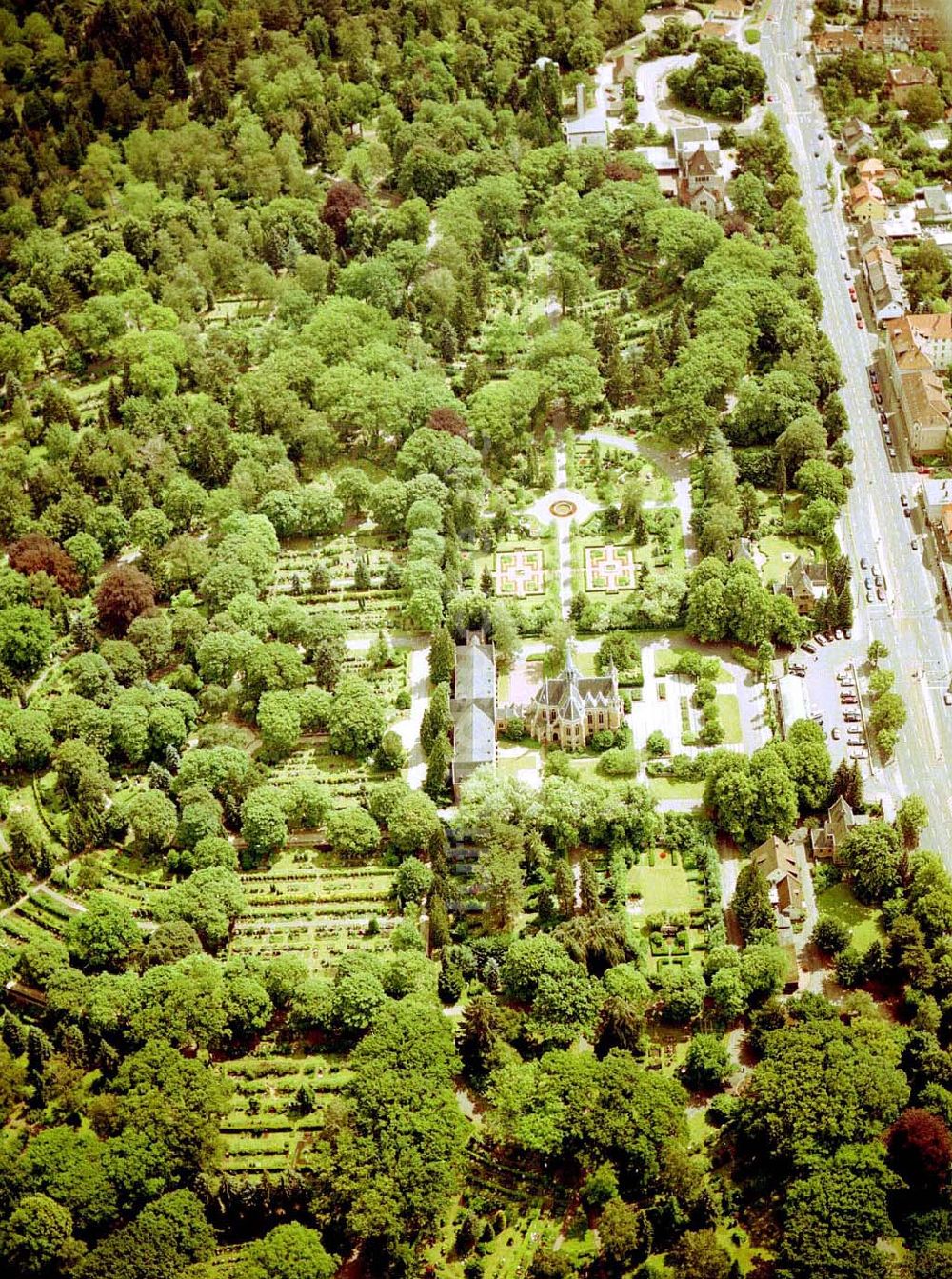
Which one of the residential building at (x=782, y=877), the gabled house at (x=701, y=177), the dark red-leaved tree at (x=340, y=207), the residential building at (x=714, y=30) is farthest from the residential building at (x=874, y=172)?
the residential building at (x=782, y=877)

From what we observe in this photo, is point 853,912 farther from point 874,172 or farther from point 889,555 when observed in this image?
point 874,172

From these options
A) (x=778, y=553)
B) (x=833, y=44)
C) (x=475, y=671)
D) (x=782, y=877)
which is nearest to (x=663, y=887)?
(x=782, y=877)

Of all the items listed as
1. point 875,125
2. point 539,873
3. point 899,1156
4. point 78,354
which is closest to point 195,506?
point 78,354

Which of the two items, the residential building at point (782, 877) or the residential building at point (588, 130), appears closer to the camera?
A: the residential building at point (782, 877)

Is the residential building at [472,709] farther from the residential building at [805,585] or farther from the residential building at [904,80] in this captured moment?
the residential building at [904,80]

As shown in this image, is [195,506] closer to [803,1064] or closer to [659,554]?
[659,554]

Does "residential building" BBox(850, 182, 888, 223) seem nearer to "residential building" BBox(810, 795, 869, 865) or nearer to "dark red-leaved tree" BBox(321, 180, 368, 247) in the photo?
"dark red-leaved tree" BBox(321, 180, 368, 247)
